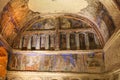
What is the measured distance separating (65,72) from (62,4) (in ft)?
8.60

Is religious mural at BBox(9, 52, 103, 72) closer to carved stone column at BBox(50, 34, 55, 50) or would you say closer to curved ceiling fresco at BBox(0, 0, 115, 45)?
carved stone column at BBox(50, 34, 55, 50)

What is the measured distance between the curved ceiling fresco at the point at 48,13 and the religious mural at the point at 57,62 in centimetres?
78

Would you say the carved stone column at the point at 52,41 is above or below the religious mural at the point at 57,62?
above

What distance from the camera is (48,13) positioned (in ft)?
28.3

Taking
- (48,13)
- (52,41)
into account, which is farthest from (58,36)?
(48,13)

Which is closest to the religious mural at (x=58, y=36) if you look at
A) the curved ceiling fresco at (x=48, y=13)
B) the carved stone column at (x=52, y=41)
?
the carved stone column at (x=52, y=41)

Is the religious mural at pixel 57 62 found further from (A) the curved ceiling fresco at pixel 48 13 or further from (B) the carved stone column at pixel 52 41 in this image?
(A) the curved ceiling fresco at pixel 48 13

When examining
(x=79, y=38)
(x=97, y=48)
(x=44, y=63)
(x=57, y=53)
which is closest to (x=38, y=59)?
(x=44, y=63)

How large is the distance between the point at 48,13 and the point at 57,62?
2074 millimetres

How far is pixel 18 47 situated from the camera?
28.1ft

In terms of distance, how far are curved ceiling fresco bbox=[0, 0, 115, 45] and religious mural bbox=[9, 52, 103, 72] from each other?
78 centimetres

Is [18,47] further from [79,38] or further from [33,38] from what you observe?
[79,38]

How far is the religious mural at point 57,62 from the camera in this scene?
8102 mm

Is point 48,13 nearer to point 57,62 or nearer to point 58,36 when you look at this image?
point 58,36
